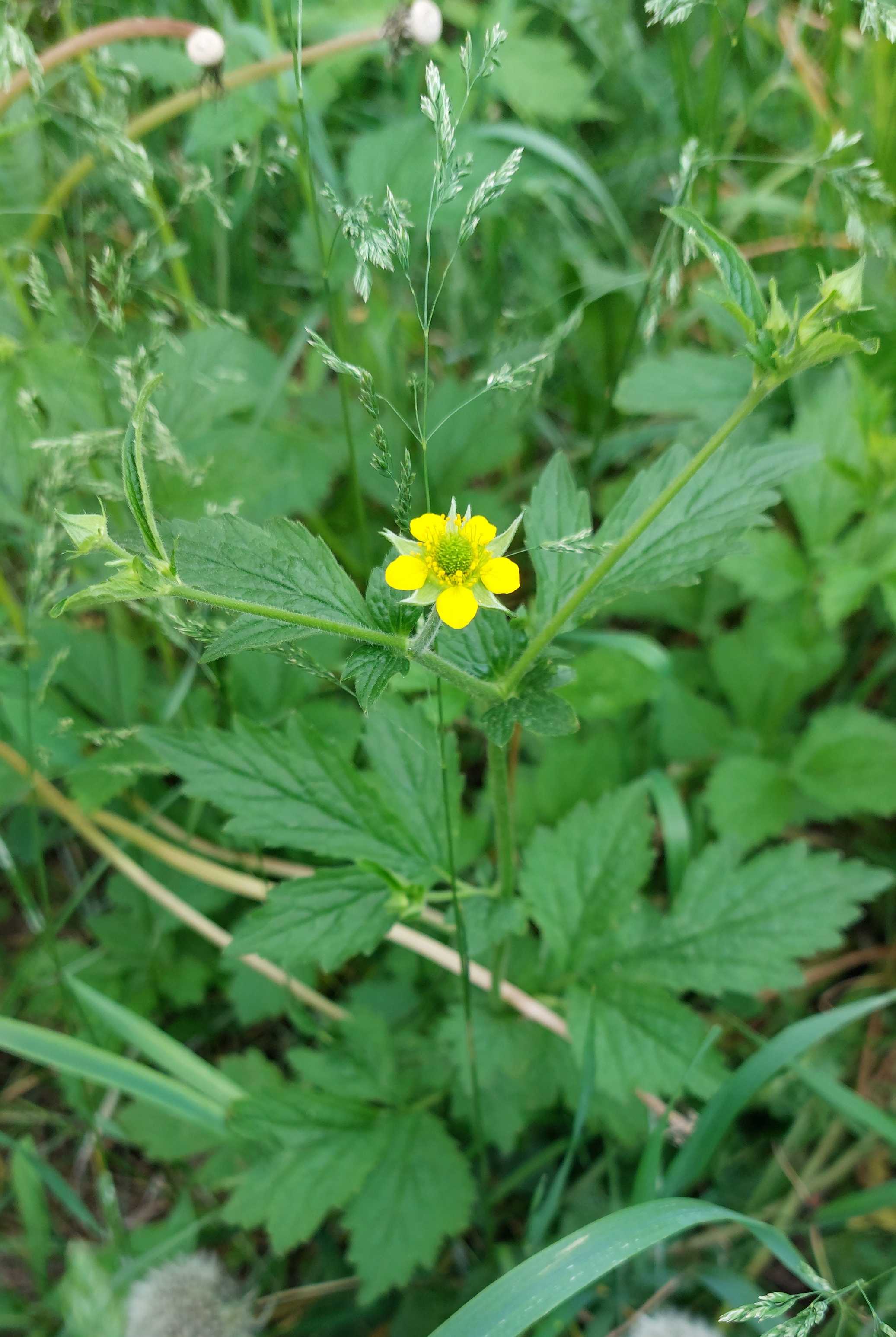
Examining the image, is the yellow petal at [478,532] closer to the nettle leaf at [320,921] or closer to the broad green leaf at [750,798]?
the nettle leaf at [320,921]

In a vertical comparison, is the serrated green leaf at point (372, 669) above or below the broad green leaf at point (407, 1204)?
above

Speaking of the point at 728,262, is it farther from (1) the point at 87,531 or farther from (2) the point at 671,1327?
(2) the point at 671,1327

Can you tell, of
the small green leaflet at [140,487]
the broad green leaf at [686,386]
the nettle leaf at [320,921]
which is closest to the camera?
the small green leaflet at [140,487]

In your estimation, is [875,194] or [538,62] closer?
[875,194]

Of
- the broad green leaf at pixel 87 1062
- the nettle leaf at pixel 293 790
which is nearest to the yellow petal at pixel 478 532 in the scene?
the nettle leaf at pixel 293 790

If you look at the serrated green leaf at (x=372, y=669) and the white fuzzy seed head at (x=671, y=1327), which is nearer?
the serrated green leaf at (x=372, y=669)

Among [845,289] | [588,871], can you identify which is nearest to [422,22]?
[845,289]

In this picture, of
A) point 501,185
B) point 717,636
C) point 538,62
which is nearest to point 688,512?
point 501,185

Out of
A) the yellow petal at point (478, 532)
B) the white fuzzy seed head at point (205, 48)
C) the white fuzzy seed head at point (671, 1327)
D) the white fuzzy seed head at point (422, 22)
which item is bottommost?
the white fuzzy seed head at point (671, 1327)

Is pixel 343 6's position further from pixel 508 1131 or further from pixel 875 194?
pixel 508 1131
